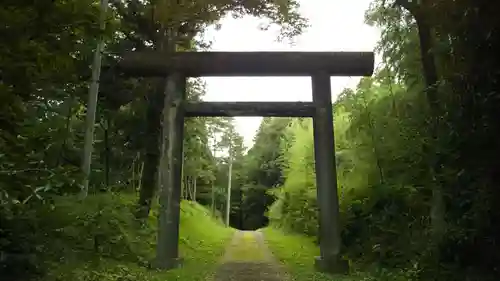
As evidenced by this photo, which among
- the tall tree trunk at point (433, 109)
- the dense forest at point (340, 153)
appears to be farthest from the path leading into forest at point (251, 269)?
the tall tree trunk at point (433, 109)

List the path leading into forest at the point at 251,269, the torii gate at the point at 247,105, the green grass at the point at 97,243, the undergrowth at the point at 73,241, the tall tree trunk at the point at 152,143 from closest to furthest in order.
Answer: the undergrowth at the point at 73,241
the green grass at the point at 97,243
the path leading into forest at the point at 251,269
the torii gate at the point at 247,105
the tall tree trunk at the point at 152,143

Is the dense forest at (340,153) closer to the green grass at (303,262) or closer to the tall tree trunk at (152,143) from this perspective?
the tall tree trunk at (152,143)

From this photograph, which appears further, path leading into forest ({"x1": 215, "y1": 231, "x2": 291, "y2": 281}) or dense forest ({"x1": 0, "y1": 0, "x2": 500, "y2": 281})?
path leading into forest ({"x1": 215, "y1": 231, "x2": 291, "y2": 281})

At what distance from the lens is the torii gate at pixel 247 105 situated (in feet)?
32.8

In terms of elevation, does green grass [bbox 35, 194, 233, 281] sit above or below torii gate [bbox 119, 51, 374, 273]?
below

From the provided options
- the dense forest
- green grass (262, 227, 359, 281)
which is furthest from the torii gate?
the dense forest

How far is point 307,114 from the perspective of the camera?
1039 cm

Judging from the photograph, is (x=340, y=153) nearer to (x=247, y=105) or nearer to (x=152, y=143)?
(x=247, y=105)

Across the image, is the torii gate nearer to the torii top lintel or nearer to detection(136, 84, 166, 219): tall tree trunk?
the torii top lintel

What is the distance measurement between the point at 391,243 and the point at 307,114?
344cm

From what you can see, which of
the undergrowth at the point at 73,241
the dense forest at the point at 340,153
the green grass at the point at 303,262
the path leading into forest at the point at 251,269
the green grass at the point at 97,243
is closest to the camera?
the dense forest at the point at 340,153

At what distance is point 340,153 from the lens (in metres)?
12.7

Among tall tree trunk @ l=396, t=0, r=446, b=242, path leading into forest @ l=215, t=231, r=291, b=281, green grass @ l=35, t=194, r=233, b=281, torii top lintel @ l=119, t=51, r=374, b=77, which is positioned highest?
torii top lintel @ l=119, t=51, r=374, b=77

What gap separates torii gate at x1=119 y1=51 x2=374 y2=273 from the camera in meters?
10.0
